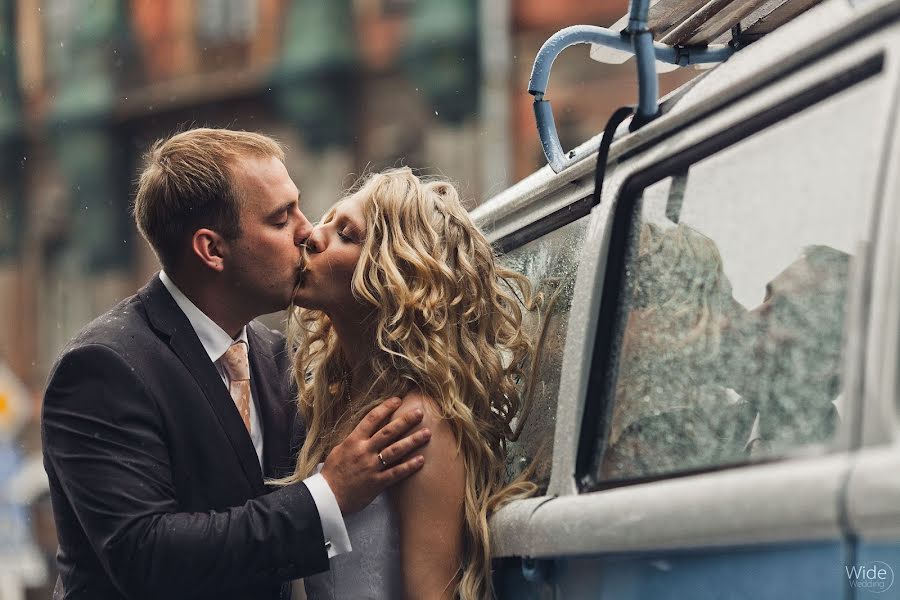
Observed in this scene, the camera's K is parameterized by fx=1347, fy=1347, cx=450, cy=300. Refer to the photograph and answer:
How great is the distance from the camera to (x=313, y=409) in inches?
124

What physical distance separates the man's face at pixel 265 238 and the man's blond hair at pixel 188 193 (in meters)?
0.03

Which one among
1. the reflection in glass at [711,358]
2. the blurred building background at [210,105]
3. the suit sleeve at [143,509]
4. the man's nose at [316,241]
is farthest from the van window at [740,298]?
the blurred building background at [210,105]

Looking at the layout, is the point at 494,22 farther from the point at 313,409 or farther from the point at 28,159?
the point at 313,409

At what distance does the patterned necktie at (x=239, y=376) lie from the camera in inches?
123

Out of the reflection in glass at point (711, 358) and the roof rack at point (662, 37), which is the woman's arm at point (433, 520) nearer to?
the reflection in glass at point (711, 358)

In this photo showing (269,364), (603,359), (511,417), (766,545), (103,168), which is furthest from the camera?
(103,168)

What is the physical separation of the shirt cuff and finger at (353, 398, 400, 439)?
13 centimetres

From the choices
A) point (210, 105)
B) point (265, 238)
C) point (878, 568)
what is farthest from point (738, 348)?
point (210, 105)

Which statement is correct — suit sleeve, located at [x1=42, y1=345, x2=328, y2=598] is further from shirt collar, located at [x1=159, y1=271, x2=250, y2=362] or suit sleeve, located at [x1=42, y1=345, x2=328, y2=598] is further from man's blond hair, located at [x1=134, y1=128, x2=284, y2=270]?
man's blond hair, located at [x1=134, y1=128, x2=284, y2=270]

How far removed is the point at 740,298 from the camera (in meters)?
1.98

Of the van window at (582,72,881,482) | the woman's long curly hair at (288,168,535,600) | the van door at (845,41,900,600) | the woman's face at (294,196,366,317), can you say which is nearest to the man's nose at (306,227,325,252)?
the woman's face at (294,196,366,317)

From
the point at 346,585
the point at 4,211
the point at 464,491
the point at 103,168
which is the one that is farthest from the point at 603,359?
the point at 4,211

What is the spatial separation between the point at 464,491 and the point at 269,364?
2.76ft

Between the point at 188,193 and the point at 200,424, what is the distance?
601 millimetres
